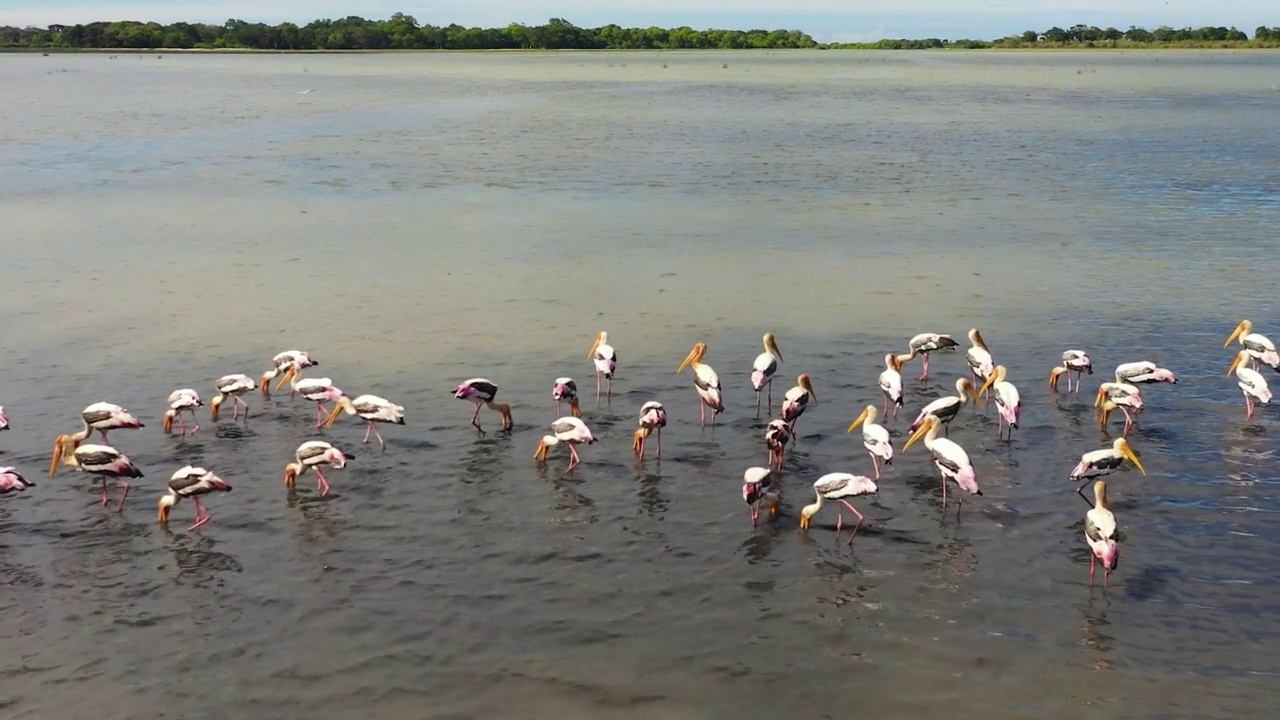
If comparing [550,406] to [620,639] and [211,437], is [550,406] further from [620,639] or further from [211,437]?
[620,639]

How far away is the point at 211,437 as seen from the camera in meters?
15.9

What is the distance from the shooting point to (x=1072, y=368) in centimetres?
1705

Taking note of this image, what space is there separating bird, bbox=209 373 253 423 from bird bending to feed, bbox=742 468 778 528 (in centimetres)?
663

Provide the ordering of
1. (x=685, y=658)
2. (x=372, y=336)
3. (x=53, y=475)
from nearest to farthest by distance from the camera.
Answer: (x=685, y=658)
(x=53, y=475)
(x=372, y=336)

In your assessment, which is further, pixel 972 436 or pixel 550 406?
pixel 550 406

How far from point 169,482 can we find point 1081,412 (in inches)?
431

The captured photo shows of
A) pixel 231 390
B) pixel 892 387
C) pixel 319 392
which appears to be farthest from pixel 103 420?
pixel 892 387

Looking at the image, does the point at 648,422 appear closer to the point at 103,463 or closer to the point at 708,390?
the point at 708,390

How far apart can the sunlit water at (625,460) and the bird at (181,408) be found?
382 mm

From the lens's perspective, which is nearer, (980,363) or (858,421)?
(858,421)

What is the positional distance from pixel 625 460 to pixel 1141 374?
6.82 meters

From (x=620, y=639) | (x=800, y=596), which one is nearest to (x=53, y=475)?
(x=620, y=639)

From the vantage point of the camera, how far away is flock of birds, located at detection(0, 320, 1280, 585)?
13156 millimetres

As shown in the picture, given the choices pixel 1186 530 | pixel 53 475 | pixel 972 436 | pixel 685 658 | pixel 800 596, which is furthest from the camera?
pixel 972 436
